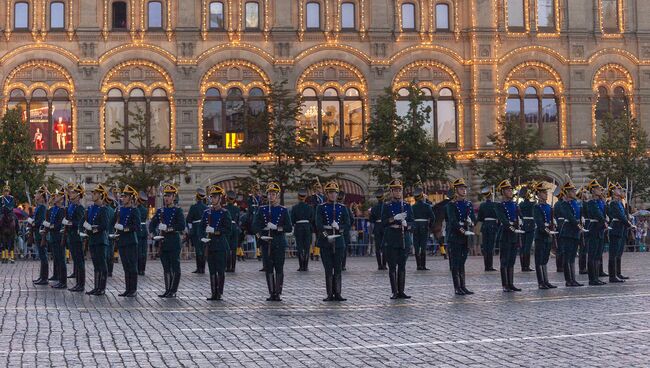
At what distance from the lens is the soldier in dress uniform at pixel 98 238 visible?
76.5 ft

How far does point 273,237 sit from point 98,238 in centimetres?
399

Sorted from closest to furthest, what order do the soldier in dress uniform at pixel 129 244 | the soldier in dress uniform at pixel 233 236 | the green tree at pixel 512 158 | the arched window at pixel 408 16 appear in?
the soldier in dress uniform at pixel 129 244 < the soldier in dress uniform at pixel 233 236 < the green tree at pixel 512 158 < the arched window at pixel 408 16

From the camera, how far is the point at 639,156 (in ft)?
178

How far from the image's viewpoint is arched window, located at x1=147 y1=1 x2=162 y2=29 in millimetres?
55375

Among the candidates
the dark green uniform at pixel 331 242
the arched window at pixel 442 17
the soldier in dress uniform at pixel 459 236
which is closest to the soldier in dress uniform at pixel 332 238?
the dark green uniform at pixel 331 242

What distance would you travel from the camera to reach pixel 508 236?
2391 centimetres

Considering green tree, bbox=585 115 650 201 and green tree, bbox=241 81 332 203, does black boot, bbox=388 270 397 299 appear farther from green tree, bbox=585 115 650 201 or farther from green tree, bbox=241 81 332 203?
green tree, bbox=585 115 650 201

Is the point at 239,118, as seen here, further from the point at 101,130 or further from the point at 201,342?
the point at 201,342

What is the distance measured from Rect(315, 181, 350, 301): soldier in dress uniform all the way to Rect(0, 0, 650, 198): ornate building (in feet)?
107

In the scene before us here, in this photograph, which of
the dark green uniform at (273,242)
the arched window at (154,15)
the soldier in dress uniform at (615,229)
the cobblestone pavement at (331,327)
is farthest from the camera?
the arched window at (154,15)

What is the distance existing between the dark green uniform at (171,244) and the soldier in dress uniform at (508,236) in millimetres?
6571

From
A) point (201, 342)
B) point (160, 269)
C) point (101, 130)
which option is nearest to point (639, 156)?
point (101, 130)

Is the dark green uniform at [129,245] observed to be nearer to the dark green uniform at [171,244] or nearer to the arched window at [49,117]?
the dark green uniform at [171,244]

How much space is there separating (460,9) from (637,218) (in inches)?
599
